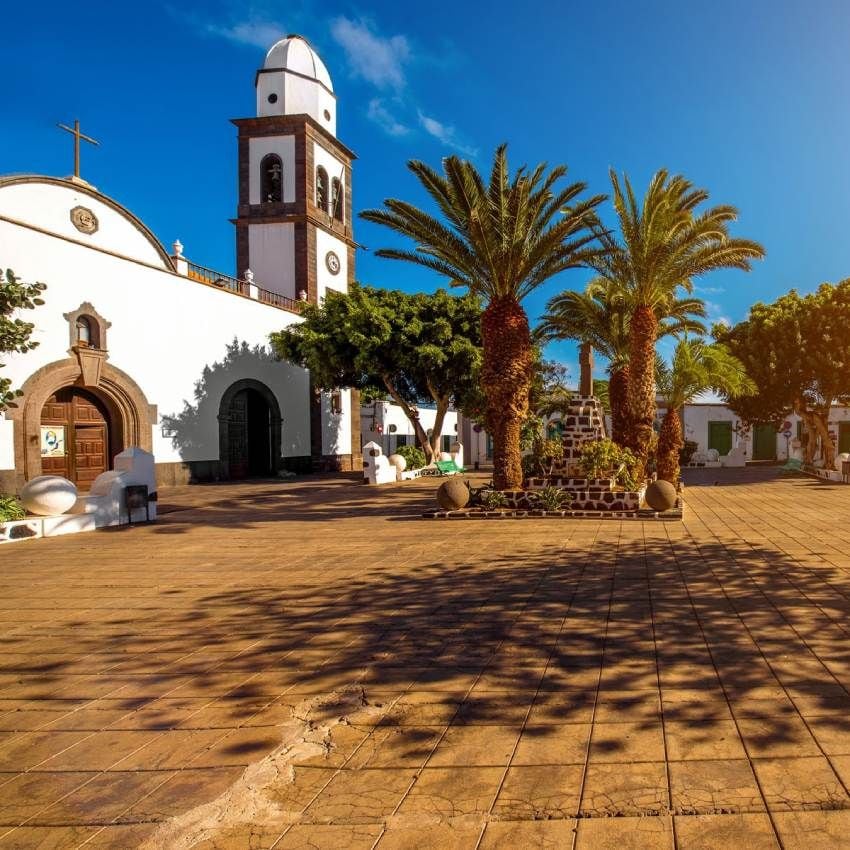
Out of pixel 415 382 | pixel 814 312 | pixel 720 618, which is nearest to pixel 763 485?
pixel 814 312

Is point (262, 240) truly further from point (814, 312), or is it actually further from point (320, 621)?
point (320, 621)

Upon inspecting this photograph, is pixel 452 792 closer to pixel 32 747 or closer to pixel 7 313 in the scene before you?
pixel 32 747

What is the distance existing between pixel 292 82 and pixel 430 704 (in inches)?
1299

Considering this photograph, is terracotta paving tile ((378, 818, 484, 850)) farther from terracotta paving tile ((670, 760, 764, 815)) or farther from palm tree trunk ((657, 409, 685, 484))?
palm tree trunk ((657, 409, 685, 484))

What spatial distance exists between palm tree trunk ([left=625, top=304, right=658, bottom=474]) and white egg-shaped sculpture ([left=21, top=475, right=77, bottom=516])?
1222cm

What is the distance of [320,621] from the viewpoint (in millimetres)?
5848

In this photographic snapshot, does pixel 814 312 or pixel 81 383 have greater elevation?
pixel 814 312

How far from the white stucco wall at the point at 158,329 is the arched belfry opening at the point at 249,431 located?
1.35ft

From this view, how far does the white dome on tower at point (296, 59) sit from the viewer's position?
103 ft

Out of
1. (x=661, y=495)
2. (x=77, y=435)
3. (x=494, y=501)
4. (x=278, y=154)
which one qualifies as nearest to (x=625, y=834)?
(x=661, y=495)

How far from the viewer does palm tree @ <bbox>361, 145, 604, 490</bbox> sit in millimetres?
13812

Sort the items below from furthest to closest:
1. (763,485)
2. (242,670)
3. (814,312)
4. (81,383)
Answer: (814,312) < (763,485) < (81,383) < (242,670)

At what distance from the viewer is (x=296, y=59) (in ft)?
103

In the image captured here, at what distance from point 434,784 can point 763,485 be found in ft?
69.4
